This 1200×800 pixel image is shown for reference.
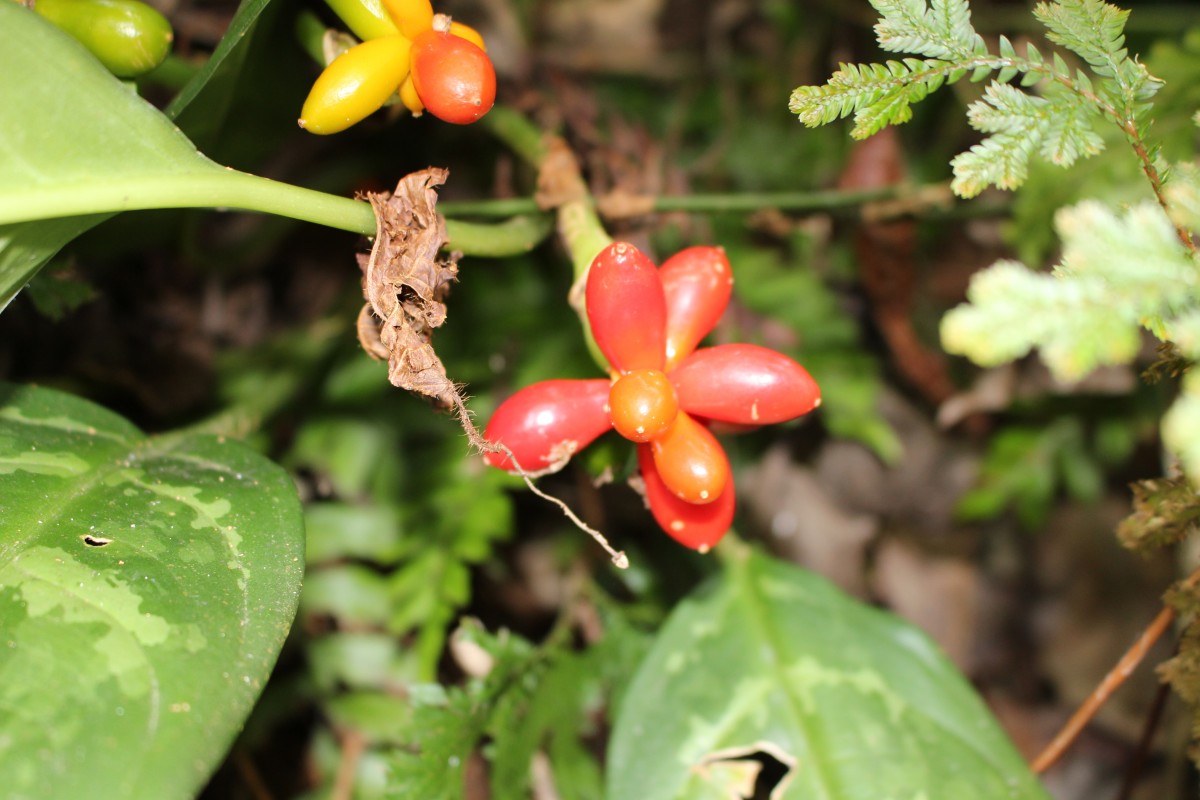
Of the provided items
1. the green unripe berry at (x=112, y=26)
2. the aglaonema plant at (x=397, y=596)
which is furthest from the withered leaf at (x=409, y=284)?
the green unripe berry at (x=112, y=26)

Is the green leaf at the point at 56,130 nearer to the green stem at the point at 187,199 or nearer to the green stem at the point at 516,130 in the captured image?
the green stem at the point at 187,199

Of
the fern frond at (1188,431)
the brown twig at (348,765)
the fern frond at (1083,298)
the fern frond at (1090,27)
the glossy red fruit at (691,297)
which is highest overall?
the fern frond at (1090,27)

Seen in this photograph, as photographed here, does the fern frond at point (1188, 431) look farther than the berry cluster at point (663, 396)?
No

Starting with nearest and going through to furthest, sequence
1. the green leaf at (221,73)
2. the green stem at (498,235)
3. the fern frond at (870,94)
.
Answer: the fern frond at (870,94), the green leaf at (221,73), the green stem at (498,235)

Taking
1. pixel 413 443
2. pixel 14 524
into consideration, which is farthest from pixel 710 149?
pixel 14 524

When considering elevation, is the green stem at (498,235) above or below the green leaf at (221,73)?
below

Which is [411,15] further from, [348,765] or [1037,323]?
[348,765]

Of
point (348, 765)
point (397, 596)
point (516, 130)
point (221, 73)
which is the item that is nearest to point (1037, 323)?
point (221, 73)
